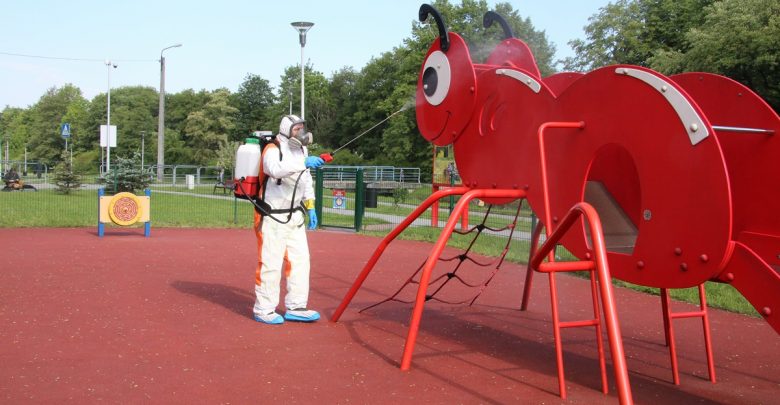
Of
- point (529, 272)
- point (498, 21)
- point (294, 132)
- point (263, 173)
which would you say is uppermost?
point (498, 21)

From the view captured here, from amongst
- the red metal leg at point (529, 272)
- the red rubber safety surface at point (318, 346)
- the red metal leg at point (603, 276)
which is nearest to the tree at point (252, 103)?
the red rubber safety surface at point (318, 346)

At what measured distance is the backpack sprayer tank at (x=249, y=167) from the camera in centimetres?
706

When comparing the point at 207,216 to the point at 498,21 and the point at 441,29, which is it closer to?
the point at 498,21

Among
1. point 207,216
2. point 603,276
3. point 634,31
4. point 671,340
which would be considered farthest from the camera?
point 634,31

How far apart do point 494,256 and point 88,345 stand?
344 inches

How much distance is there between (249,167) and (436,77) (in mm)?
2082

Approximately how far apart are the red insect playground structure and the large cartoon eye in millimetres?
15

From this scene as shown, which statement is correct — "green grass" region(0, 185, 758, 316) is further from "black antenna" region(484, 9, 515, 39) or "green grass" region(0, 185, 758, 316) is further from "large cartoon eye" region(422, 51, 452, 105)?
"large cartoon eye" region(422, 51, 452, 105)

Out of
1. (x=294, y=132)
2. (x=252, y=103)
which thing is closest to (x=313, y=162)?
(x=294, y=132)

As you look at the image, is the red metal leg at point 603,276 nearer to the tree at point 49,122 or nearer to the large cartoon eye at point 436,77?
the large cartoon eye at point 436,77

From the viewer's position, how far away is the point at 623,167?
551 centimetres

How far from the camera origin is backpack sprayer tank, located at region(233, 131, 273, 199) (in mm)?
7059

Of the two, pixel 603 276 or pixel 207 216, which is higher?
pixel 603 276

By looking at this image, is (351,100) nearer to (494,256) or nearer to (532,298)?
(494,256)
